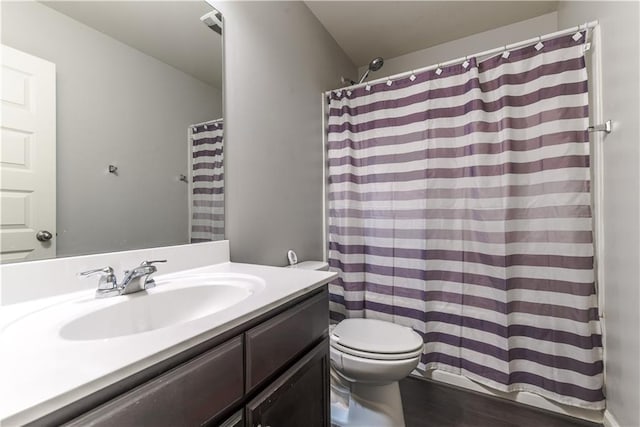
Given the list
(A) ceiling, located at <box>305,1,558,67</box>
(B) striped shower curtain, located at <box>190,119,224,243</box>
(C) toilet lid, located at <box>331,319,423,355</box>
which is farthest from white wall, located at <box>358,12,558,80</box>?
(C) toilet lid, located at <box>331,319,423,355</box>

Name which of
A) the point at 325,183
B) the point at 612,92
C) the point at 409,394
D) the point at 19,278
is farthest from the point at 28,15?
the point at 409,394

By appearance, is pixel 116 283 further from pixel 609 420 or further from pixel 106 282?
pixel 609 420

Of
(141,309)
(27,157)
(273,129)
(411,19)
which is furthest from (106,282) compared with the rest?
(411,19)

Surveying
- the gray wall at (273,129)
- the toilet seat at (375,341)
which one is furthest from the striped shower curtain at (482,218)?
the toilet seat at (375,341)

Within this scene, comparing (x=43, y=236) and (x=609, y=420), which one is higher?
(x=43, y=236)

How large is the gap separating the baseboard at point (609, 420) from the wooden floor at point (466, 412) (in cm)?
5

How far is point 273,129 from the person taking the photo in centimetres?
153

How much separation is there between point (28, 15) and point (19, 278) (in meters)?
0.69

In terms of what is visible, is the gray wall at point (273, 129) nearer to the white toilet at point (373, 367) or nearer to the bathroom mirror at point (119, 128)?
the bathroom mirror at point (119, 128)

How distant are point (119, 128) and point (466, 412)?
6.58 feet

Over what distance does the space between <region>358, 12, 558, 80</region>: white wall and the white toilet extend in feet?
6.97

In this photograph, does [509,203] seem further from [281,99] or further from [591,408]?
A: [281,99]

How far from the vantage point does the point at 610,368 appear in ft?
4.20

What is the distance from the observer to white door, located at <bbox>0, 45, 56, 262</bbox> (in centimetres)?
70
